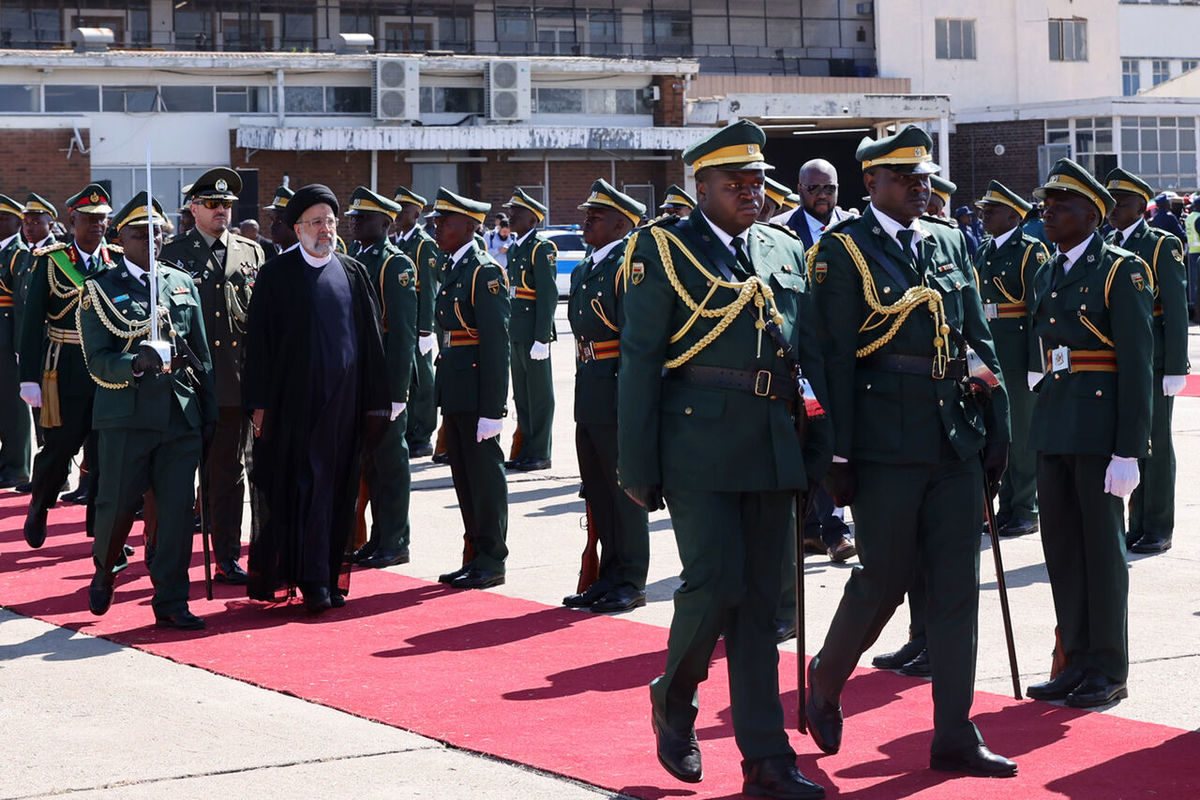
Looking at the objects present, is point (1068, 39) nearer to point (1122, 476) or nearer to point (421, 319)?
point (421, 319)

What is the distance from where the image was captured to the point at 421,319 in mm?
14336

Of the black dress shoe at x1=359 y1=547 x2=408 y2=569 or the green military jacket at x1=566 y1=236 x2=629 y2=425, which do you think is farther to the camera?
the black dress shoe at x1=359 y1=547 x2=408 y2=569

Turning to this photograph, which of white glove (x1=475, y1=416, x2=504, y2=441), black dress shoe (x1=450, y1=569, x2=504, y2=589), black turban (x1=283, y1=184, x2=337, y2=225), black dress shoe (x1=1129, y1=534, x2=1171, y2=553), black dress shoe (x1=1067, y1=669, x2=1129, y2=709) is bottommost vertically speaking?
black dress shoe (x1=1067, y1=669, x2=1129, y2=709)

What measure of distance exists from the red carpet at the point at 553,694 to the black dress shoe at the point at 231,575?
0.60ft

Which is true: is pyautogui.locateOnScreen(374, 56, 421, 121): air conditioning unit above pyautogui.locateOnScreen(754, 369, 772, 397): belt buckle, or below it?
above

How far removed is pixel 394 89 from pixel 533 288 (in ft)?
91.3

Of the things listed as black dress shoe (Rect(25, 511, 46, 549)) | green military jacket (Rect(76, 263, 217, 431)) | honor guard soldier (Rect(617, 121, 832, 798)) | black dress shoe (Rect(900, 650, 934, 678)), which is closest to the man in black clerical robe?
green military jacket (Rect(76, 263, 217, 431))

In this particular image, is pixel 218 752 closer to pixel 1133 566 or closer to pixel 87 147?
pixel 1133 566

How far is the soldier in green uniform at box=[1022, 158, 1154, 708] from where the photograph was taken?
6969 millimetres

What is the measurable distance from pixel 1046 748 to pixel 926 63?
2018 inches

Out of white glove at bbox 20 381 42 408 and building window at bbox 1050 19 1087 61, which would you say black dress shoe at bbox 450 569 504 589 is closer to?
white glove at bbox 20 381 42 408

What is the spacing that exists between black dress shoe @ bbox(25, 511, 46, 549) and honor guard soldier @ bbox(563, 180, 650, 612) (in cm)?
396

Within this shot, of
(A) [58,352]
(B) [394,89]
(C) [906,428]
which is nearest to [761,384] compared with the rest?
(C) [906,428]

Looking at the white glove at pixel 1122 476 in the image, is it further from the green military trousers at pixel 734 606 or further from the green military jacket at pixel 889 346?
the green military trousers at pixel 734 606
